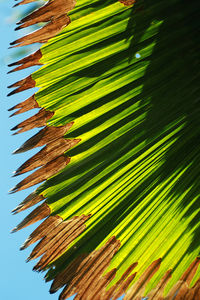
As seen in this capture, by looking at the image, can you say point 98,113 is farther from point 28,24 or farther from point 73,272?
point 73,272

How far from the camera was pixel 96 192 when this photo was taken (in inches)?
37.2

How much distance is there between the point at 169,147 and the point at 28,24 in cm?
49

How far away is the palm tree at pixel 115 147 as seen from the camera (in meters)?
0.83

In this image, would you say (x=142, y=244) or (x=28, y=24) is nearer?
(x=28, y=24)

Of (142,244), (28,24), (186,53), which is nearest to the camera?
(28,24)

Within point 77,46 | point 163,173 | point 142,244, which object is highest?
point 77,46

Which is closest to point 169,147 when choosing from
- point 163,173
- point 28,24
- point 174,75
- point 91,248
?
point 163,173

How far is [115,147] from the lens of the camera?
0.93 m

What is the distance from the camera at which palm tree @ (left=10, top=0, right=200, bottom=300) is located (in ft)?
2.72

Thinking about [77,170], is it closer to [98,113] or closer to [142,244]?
[98,113]

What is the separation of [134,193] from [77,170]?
0.60ft

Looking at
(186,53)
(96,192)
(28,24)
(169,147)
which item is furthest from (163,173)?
(28,24)

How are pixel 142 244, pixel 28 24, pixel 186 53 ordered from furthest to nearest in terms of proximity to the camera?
pixel 142 244, pixel 186 53, pixel 28 24

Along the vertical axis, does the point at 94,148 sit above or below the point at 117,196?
above
